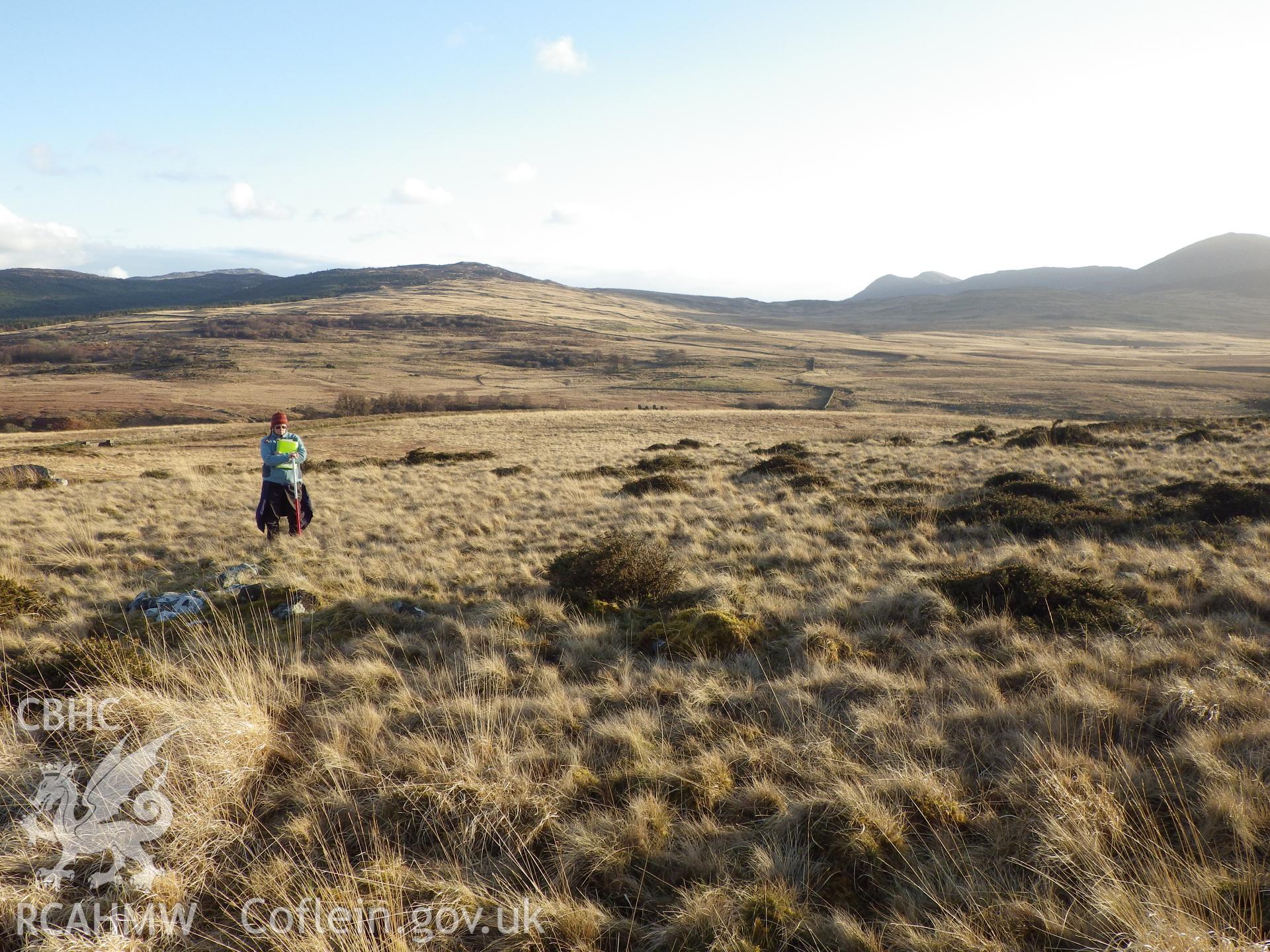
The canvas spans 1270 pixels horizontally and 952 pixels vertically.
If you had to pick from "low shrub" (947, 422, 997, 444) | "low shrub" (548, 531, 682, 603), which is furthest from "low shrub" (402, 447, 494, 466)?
"low shrub" (947, 422, 997, 444)

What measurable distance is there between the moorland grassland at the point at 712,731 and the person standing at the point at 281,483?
913 millimetres

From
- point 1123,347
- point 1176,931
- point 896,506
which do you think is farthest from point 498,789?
point 1123,347

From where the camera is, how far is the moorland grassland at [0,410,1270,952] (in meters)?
2.74

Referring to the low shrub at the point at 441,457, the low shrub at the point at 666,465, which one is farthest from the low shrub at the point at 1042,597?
the low shrub at the point at 441,457

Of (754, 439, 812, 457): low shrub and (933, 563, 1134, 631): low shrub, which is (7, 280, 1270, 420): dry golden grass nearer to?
(754, 439, 812, 457): low shrub

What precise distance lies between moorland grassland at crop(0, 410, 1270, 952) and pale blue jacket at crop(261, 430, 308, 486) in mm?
1257

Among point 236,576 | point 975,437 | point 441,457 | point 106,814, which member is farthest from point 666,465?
point 106,814

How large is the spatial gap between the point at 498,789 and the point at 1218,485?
13569 millimetres

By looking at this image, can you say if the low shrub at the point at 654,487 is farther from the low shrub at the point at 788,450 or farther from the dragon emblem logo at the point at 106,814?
the dragon emblem logo at the point at 106,814

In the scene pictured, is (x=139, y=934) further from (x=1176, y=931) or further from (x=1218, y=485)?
(x=1218, y=485)

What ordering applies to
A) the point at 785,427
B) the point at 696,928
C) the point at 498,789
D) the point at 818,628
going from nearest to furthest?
the point at 696,928 < the point at 498,789 < the point at 818,628 < the point at 785,427

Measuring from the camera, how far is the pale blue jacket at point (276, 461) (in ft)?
34.3

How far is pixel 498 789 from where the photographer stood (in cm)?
345

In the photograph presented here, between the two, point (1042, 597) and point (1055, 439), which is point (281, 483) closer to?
point (1042, 597)
